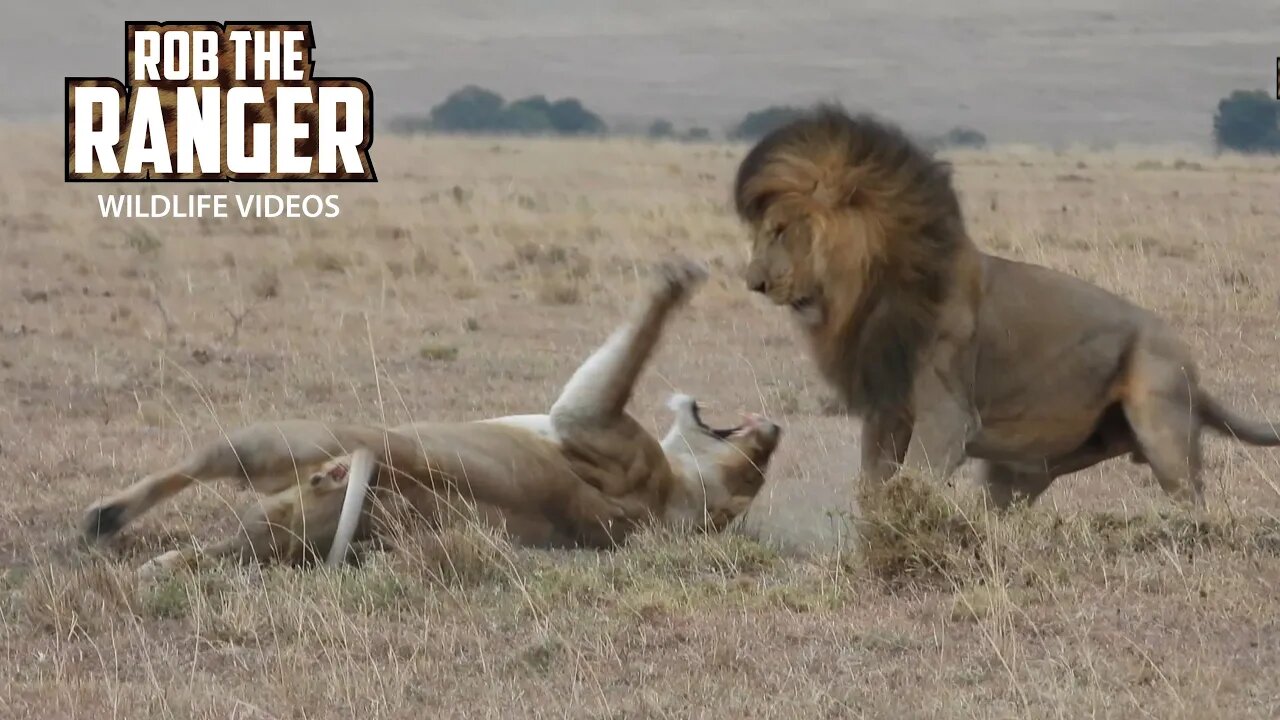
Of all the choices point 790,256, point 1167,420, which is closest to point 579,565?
point 790,256

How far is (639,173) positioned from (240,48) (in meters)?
10.3

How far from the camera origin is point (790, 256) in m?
6.00

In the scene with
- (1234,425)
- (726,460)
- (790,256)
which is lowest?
(726,460)

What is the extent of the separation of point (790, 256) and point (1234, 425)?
187 centimetres

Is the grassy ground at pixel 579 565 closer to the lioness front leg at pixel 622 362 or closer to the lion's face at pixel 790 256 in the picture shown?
the lioness front leg at pixel 622 362

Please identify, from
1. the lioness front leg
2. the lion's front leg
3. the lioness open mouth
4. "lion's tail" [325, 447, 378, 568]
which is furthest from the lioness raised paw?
"lion's tail" [325, 447, 378, 568]

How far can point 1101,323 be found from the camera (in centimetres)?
653

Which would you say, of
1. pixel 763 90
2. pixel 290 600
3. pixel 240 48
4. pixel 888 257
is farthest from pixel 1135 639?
pixel 763 90

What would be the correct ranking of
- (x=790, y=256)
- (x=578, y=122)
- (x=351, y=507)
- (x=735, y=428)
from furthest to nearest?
(x=578, y=122) → (x=735, y=428) → (x=790, y=256) → (x=351, y=507)

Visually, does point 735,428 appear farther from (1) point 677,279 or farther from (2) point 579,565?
(2) point 579,565

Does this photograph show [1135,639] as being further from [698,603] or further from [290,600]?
[290,600]

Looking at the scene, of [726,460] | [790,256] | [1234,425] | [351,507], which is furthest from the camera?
[726,460]

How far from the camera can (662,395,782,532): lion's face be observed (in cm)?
667

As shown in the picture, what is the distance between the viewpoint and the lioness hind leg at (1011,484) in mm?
6801
